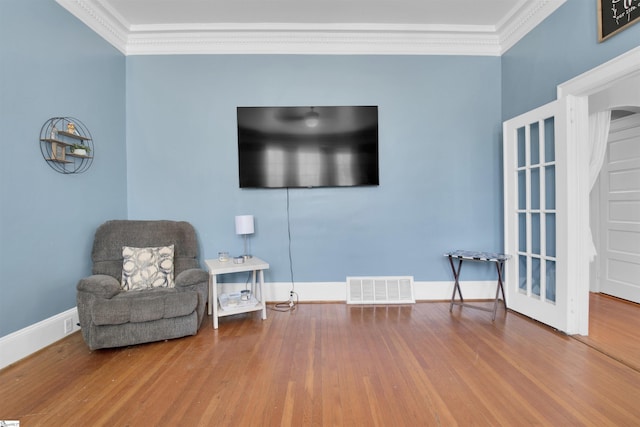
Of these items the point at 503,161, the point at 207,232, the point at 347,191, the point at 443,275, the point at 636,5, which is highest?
the point at 636,5

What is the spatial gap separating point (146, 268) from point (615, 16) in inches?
163

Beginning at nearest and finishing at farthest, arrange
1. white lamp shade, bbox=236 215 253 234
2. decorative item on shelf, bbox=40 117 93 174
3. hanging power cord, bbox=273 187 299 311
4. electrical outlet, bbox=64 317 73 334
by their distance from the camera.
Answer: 1. decorative item on shelf, bbox=40 117 93 174
2. electrical outlet, bbox=64 317 73 334
3. white lamp shade, bbox=236 215 253 234
4. hanging power cord, bbox=273 187 299 311

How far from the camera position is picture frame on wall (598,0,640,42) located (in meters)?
1.91

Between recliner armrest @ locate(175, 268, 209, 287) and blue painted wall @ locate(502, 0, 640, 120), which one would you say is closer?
blue painted wall @ locate(502, 0, 640, 120)

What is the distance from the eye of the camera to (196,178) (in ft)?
10.6

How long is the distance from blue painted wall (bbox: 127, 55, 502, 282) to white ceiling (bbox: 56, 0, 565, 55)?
0.45 ft

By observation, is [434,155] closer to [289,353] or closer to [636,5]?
[636,5]

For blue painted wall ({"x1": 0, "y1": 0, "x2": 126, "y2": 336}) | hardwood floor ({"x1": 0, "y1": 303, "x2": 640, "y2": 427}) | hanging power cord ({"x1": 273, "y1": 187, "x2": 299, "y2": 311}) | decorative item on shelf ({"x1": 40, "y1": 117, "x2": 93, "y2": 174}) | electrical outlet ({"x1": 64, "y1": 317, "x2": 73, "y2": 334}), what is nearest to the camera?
hardwood floor ({"x1": 0, "y1": 303, "x2": 640, "y2": 427})

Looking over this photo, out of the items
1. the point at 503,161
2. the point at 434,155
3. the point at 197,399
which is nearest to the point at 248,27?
the point at 434,155

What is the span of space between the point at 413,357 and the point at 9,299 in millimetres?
2859

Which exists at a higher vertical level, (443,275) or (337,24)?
(337,24)

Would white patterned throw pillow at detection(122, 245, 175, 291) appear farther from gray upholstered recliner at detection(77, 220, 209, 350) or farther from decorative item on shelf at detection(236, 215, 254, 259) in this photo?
decorative item on shelf at detection(236, 215, 254, 259)

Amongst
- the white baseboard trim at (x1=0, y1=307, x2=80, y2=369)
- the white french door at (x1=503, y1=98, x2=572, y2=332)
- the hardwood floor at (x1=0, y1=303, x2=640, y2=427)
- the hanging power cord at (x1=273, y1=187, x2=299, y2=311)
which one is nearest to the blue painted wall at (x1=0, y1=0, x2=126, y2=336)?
the white baseboard trim at (x1=0, y1=307, x2=80, y2=369)

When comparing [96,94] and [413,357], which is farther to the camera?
[96,94]
